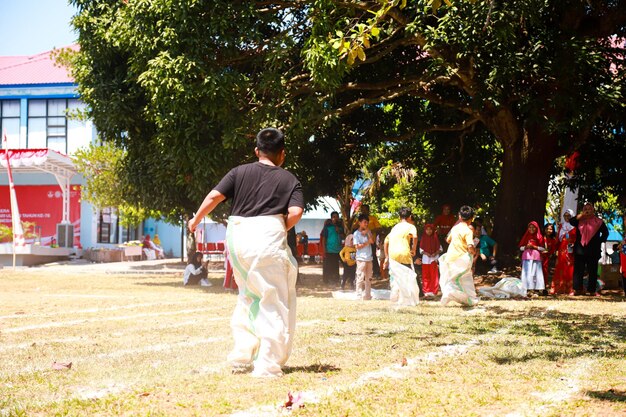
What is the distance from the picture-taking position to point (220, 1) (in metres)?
15.5

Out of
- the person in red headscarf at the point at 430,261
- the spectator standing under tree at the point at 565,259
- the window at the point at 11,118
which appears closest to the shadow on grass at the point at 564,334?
the person in red headscarf at the point at 430,261

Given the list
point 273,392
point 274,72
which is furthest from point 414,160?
point 273,392

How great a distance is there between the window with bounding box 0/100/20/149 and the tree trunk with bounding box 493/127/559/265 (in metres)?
29.6

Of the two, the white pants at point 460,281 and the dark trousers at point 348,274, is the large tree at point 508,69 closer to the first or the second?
the dark trousers at point 348,274

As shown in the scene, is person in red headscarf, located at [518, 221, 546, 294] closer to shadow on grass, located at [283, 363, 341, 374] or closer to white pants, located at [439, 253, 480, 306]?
white pants, located at [439, 253, 480, 306]

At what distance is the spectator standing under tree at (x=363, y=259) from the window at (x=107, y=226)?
28.3 meters

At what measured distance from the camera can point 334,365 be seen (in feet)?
20.9

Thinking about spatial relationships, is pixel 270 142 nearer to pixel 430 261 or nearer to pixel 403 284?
pixel 403 284

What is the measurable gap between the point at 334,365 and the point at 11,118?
1528 inches

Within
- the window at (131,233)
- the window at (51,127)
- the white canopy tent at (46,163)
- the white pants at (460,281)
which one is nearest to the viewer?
the white pants at (460,281)

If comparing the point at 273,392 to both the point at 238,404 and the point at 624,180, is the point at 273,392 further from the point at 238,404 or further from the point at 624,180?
the point at 624,180

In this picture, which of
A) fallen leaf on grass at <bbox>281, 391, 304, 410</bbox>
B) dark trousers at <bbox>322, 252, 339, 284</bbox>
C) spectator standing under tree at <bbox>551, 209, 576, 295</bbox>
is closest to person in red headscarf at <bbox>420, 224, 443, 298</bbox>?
spectator standing under tree at <bbox>551, 209, 576, 295</bbox>

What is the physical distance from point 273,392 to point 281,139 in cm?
210

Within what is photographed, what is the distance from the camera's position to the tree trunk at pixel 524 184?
19.8 m
